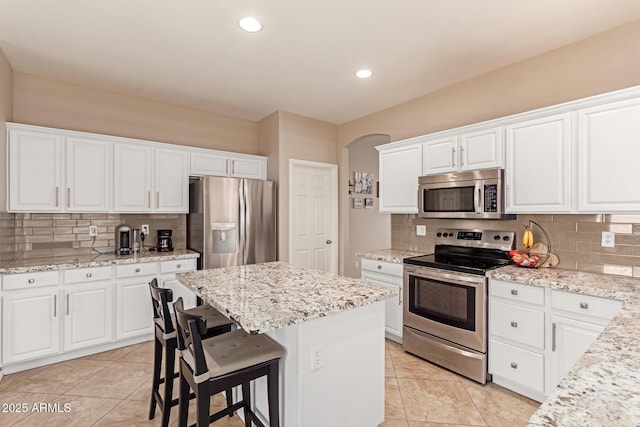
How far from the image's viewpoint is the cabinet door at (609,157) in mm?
2107

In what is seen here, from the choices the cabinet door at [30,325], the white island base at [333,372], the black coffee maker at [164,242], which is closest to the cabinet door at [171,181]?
the black coffee maker at [164,242]

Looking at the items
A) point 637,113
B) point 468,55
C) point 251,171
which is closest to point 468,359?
point 637,113

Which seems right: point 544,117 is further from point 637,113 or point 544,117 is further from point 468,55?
point 468,55

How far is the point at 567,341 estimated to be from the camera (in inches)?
83.7

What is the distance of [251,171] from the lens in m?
4.38

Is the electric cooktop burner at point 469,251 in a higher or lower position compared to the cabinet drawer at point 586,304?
higher

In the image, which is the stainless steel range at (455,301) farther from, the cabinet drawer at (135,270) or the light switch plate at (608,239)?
the cabinet drawer at (135,270)

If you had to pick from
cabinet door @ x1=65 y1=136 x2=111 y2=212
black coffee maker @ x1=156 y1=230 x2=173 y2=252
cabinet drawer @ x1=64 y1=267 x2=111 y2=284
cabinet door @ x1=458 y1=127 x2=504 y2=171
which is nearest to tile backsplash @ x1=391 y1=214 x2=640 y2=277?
cabinet door @ x1=458 y1=127 x2=504 y2=171

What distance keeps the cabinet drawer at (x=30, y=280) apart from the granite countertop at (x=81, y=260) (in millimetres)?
42

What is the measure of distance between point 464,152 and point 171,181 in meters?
3.22

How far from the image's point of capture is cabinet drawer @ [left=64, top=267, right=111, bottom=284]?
2.89m

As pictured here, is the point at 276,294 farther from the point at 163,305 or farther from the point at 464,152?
the point at 464,152

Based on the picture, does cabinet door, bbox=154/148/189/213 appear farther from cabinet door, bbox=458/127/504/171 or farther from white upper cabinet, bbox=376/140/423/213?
cabinet door, bbox=458/127/504/171

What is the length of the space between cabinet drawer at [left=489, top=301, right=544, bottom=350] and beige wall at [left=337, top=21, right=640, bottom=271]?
27.2 inches
